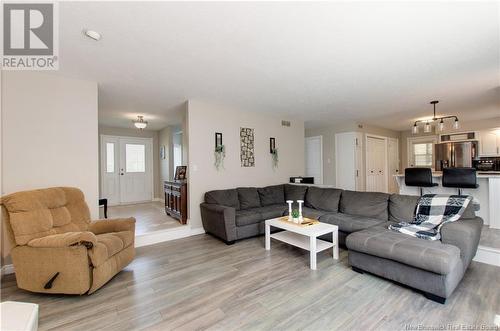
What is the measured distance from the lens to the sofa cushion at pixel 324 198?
13.2 ft

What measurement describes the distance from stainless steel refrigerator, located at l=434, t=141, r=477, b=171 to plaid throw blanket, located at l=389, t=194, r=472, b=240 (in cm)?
523

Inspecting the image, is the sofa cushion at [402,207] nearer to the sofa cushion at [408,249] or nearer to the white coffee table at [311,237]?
the sofa cushion at [408,249]

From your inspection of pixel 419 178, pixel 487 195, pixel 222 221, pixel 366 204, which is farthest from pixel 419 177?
pixel 222 221

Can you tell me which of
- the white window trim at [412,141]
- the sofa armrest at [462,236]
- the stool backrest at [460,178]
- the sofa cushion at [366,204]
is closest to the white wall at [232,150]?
the sofa cushion at [366,204]

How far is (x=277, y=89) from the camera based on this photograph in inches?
146

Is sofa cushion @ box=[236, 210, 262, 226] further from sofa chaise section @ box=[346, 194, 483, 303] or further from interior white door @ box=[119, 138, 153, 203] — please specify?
interior white door @ box=[119, 138, 153, 203]

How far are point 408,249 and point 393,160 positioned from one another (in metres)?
7.10

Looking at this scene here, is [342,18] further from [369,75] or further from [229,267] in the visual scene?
[229,267]

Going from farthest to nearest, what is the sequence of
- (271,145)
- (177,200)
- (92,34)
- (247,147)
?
(271,145), (247,147), (177,200), (92,34)

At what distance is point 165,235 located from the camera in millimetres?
3895

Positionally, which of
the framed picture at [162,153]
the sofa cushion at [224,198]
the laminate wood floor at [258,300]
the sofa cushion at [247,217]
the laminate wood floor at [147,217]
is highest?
the framed picture at [162,153]

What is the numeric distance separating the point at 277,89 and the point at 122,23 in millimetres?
2351

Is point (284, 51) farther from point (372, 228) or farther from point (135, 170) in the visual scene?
point (135, 170)

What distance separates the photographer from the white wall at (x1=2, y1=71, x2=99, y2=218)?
2754 mm
